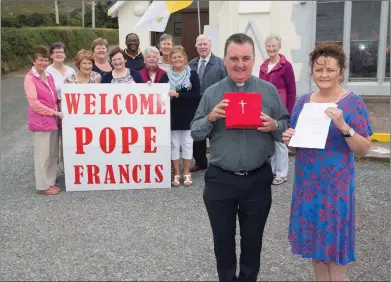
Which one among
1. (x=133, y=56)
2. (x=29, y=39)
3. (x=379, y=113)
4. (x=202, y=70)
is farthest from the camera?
(x=29, y=39)

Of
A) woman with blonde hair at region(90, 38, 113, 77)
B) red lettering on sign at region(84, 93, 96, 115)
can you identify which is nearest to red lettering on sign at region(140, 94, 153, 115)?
red lettering on sign at region(84, 93, 96, 115)

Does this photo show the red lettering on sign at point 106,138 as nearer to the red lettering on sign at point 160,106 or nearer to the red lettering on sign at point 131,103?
the red lettering on sign at point 131,103

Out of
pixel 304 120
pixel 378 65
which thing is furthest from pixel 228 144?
pixel 378 65

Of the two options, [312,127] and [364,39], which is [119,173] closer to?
[312,127]

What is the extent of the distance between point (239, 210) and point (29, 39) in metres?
20.7

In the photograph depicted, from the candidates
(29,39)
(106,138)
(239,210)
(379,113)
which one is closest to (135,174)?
(106,138)

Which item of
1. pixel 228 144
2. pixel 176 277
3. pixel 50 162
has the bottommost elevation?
pixel 176 277

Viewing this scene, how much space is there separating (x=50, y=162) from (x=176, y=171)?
158 cm

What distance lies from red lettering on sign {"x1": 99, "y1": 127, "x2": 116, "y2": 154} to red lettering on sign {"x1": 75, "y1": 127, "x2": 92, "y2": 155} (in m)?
→ 0.15

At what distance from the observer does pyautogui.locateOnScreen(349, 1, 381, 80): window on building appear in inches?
430

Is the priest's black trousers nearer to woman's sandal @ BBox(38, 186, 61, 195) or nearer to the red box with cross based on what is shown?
the red box with cross

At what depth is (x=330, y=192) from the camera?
2.59 m

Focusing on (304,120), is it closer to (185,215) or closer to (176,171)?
(185,215)

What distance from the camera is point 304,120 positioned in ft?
8.48
